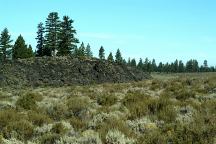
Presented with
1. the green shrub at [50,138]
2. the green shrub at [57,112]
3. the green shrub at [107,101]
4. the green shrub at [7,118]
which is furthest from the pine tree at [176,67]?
the green shrub at [50,138]

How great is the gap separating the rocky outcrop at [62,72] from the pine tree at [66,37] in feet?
49.3

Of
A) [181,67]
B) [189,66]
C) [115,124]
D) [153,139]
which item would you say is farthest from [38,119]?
[189,66]

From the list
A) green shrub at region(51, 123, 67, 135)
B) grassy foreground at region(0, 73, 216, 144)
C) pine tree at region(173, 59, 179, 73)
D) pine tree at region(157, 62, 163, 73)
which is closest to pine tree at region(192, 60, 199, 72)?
pine tree at region(173, 59, 179, 73)

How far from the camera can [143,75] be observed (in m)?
57.0

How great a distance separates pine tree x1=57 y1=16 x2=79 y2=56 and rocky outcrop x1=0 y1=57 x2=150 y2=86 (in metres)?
15.0

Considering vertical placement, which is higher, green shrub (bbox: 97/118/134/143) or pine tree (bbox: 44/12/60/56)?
pine tree (bbox: 44/12/60/56)

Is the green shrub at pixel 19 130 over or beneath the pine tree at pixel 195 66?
beneath

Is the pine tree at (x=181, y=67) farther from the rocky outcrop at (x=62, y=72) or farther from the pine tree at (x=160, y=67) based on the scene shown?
the rocky outcrop at (x=62, y=72)

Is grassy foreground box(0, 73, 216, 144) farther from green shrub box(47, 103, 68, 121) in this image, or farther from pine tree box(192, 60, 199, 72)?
pine tree box(192, 60, 199, 72)

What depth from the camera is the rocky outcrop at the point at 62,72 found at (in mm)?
42781

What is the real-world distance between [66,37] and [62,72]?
20.8 metres

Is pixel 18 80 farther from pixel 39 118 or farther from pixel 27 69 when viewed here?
pixel 39 118

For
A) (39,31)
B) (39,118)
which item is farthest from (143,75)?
(39,118)

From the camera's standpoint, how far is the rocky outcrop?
4278 centimetres
